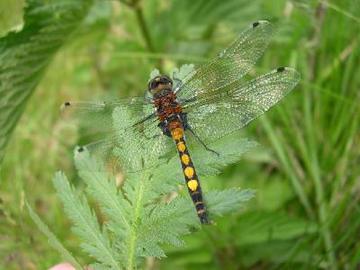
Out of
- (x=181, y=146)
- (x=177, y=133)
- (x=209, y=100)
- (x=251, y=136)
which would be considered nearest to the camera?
(x=181, y=146)

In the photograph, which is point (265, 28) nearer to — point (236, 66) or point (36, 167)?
point (236, 66)

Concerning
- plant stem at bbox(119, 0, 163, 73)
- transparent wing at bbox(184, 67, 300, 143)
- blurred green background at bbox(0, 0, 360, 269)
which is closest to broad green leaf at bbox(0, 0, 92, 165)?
blurred green background at bbox(0, 0, 360, 269)

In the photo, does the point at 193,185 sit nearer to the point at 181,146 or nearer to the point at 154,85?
the point at 181,146

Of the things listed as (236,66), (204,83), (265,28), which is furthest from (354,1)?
(204,83)

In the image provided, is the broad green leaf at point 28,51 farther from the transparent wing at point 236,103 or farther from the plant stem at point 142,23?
the transparent wing at point 236,103

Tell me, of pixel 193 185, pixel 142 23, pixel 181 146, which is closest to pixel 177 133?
pixel 181 146

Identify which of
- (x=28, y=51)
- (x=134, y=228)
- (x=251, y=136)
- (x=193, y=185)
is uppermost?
(x=28, y=51)
